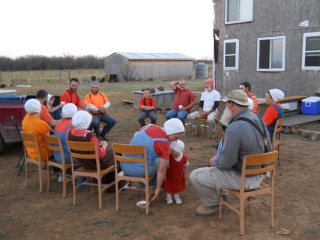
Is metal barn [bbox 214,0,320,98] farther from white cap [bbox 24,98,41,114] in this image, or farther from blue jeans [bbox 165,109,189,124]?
white cap [bbox 24,98,41,114]

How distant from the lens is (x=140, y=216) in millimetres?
4102

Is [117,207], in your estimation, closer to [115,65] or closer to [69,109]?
[69,109]

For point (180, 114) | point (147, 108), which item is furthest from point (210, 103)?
point (147, 108)

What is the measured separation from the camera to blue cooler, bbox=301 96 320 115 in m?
10.4

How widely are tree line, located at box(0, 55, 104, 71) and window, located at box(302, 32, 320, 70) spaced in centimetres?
5092

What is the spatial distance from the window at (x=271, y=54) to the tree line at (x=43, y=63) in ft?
161

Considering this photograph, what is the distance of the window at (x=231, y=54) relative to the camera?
561 inches

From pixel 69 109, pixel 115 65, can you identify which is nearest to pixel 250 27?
pixel 69 109

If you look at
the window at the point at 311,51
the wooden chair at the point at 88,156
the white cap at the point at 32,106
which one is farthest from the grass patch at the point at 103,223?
the window at the point at 311,51

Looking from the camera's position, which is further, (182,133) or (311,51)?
(311,51)

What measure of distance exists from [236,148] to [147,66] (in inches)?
1264

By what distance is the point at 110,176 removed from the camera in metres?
4.86

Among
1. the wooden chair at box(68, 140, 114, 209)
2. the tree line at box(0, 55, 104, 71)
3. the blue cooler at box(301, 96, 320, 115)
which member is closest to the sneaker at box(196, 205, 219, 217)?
the wooden chair at box(68, 140, 114, 209)

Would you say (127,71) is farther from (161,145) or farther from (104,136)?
(161,145)
